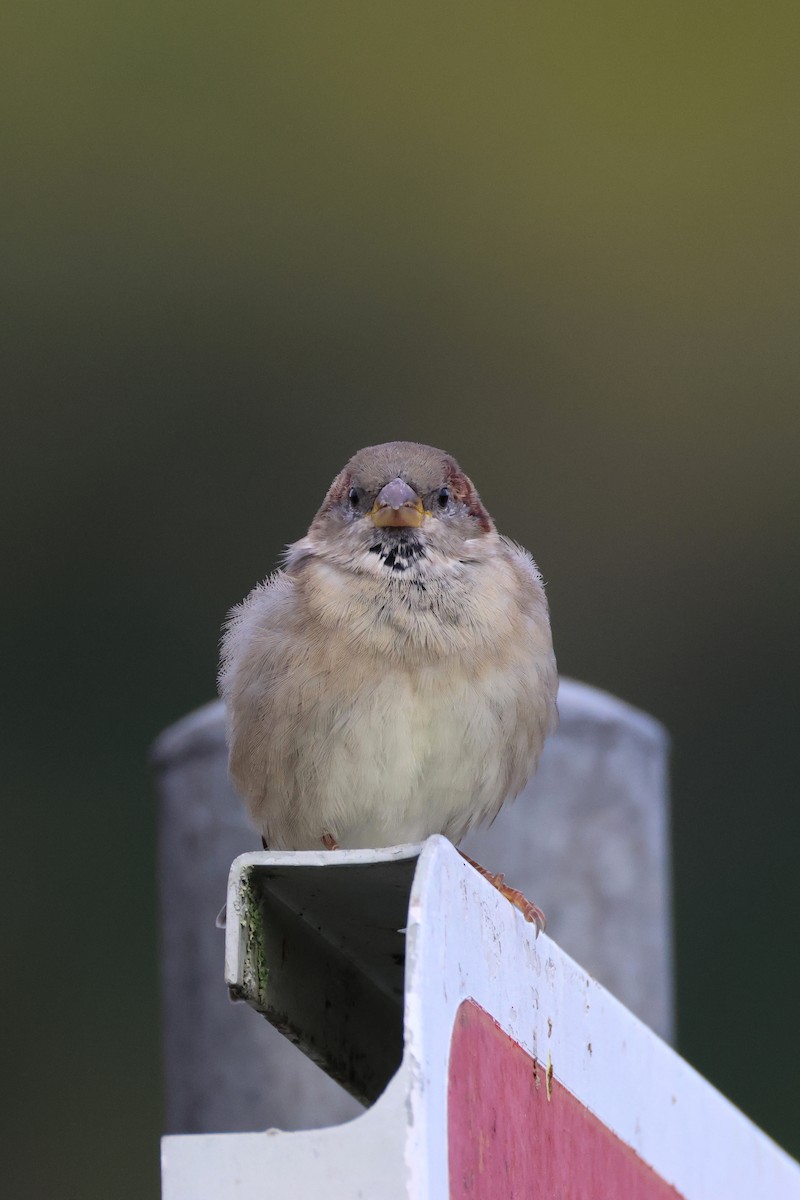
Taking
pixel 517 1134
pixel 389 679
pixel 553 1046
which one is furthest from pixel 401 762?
pixel 517 1134

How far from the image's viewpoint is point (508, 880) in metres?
2.53

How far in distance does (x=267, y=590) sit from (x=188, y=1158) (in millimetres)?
1514

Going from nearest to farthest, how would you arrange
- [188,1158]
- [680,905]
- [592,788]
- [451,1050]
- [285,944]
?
1. [188,1158]
2. [451,1050]
3. [285,944]
4. [592,788]
5. [680,905]

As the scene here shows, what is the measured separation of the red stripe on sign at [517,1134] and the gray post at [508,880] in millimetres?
917

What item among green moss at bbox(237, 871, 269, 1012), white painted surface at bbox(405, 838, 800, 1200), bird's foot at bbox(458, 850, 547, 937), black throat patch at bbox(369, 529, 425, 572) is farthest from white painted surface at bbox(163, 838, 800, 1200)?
black throat patch at bbox(369, 529, 425, 572)

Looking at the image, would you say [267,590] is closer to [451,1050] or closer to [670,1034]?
[670,1034]

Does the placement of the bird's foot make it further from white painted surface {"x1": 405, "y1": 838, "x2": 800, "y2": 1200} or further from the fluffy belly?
white painted surface {"x1": 405, "y1": 838, "x2": 800, "y2": 1200}

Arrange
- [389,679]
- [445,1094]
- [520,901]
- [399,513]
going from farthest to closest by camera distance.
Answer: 1. [399,513]
2. [389,679]
3. [520,901]
4. [445,1094]

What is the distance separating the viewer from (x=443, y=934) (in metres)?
1.20

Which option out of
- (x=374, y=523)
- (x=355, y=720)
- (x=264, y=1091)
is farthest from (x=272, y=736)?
(x=264, y=1091)

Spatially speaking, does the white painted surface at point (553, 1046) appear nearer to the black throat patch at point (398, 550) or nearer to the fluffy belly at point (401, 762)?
the fluffy belly at point (401, 762)

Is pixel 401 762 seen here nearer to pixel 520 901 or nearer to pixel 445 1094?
pixel 520 901

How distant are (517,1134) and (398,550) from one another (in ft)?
3.98

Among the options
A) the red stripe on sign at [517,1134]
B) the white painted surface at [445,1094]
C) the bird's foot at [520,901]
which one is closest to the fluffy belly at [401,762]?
the bird's foot at [520,901]
